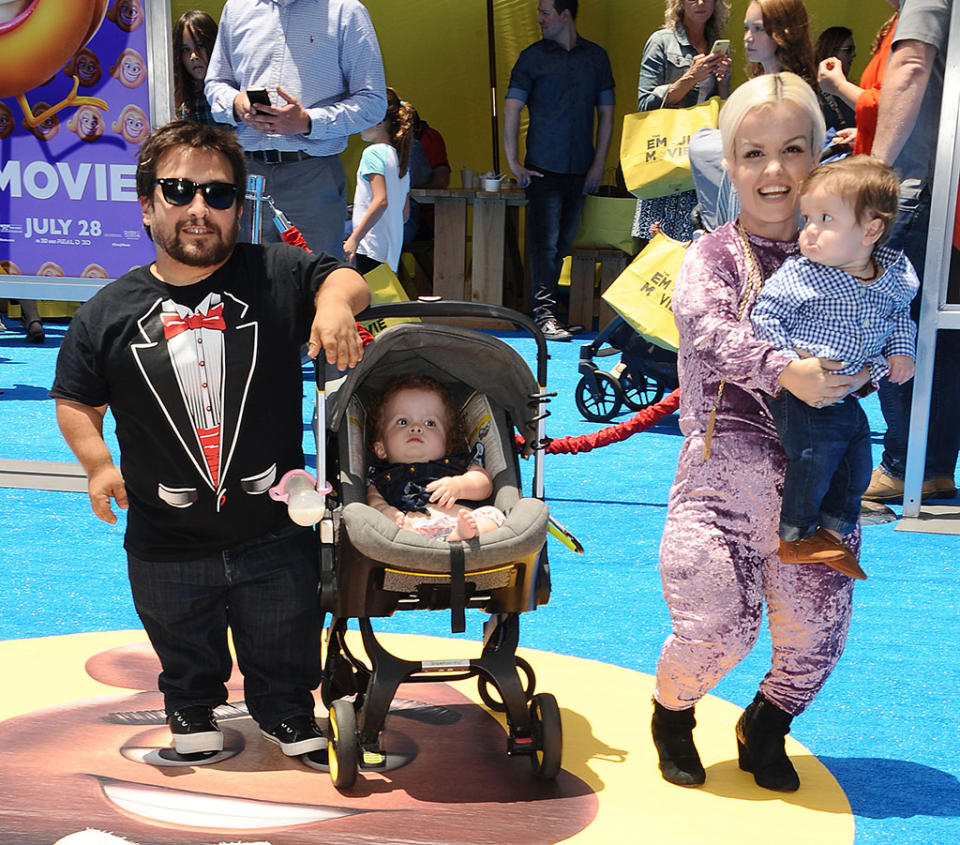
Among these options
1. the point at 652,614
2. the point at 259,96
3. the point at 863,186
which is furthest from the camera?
the point at 259,96

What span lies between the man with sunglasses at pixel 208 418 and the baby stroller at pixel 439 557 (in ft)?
0.50

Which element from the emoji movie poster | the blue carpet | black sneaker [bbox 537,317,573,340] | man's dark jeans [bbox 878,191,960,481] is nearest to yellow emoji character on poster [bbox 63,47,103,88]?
the emoji movie poster

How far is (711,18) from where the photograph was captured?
8.10 metres

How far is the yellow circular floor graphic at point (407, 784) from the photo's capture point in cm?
292

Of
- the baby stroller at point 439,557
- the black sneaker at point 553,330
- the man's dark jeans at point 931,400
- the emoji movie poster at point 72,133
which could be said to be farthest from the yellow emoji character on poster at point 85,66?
the black sneaker at point 553,330

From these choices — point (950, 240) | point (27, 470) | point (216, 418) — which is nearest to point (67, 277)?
point (27, 470)

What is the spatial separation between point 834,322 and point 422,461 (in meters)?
1.11

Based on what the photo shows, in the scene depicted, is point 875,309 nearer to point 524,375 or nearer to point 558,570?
point 524,375

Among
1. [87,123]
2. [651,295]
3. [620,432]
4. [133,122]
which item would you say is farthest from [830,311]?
[87,123]

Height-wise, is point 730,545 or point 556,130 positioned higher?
point 556,130

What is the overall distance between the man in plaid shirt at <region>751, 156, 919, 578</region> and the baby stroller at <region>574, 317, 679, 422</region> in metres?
4.03

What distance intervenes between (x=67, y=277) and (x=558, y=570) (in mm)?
2872

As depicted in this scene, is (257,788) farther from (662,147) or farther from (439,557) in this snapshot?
(662,147)

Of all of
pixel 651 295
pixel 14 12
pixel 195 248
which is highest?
pixel 14 12
